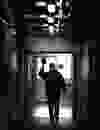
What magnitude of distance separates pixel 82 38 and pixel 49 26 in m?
0.29

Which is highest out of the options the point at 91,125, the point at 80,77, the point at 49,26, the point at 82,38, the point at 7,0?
the point at 7,0

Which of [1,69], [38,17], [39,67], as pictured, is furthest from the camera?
[39,67]

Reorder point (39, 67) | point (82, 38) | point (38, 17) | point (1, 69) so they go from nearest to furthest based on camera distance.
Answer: point (1, 69)
point (82, 38)
point (38, 17)
point (39, 67)

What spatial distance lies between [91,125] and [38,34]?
2.28ft

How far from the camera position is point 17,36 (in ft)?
3.05

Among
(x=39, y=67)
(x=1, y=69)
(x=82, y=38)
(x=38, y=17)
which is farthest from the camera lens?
(x=39, y=67)

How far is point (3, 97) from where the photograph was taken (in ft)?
2.93

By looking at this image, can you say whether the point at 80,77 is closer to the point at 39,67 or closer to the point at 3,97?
the point at 39,67

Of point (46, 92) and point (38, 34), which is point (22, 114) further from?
point (38, 34)

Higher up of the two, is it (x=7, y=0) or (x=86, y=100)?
(x=7, y=0)

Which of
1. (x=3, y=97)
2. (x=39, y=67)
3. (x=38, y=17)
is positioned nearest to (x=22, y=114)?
(x=3, y=97)

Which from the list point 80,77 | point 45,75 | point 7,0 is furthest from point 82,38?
point 7,0

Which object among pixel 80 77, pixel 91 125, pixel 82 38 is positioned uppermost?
pixel 82 38

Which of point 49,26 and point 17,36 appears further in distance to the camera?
point 49,26
